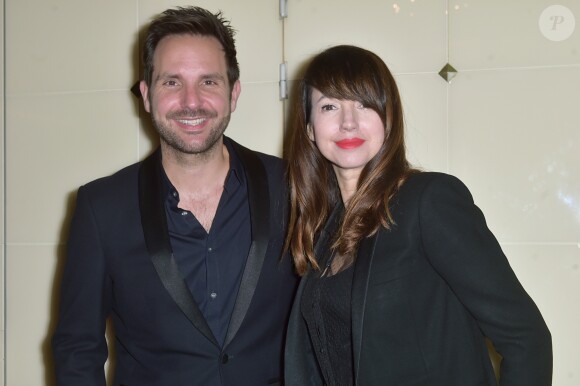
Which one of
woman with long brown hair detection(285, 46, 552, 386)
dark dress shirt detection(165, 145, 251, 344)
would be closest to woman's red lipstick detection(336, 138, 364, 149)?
woman with long brown hair detection(285, 46, 552, 386)

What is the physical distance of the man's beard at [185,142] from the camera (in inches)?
68.2

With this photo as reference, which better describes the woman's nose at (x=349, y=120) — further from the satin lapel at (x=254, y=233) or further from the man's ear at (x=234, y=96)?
the man's ear at (x=234, y=96)

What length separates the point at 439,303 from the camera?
51.6 inches

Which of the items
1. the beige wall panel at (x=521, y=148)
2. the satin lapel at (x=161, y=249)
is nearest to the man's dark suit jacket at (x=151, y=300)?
the satin lapel at (x=161, y=249)

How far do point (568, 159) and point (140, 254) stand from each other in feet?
4.46

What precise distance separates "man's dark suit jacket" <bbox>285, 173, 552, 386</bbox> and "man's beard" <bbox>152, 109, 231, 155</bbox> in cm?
61

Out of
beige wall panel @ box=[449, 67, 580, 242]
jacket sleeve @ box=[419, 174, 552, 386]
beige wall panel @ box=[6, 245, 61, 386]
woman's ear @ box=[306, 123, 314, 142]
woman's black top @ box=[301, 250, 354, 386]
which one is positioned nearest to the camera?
jacket sleeve @ box=[419, 174, 552, 386]

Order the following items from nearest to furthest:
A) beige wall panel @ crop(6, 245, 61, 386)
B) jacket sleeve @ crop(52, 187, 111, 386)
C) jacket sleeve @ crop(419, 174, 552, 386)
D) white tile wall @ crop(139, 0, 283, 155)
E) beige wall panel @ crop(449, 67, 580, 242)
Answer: jacket sleeve @ crop(419, 174, 552, 386) → jacket sleeve @ crop(52, 187, 111, 386) → beige wall panel @ crop(449, 67, 580, 242) → white tile wall @ crop(139, 0, 283, 155) → beige wall panel @ crop(6, 245, 61, 386)

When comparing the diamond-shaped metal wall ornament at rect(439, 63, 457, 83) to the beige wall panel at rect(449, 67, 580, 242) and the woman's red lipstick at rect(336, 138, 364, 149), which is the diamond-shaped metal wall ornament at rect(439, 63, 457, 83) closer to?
the beige wall panel at rect(449, 67, 580, 242)

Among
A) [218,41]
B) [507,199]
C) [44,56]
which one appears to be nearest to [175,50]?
[218,41]

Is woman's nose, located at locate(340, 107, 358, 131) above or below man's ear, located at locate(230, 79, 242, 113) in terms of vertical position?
below

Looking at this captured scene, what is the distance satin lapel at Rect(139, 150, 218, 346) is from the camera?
1.62 m

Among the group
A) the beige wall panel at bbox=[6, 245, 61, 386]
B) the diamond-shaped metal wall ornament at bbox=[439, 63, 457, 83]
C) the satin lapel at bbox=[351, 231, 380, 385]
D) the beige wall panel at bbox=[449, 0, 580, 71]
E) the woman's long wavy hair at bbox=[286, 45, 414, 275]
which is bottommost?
the beige wall panel at bbox=[6, 245, 61, 386]

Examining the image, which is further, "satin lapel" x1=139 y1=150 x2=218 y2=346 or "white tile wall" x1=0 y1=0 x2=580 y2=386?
"white tile wall" x1=0 y1=0 x2=580 y2=386
